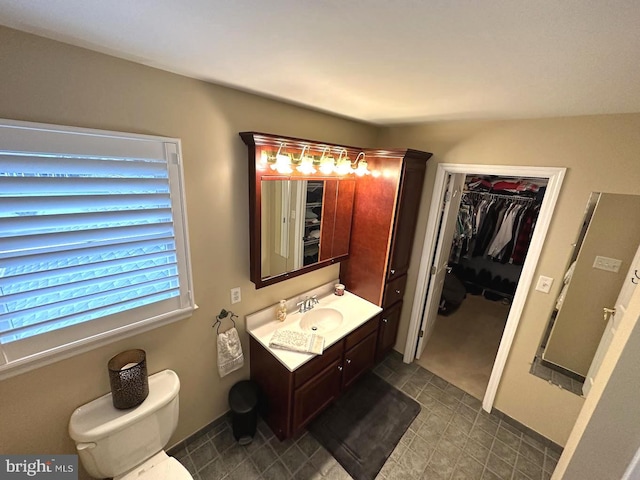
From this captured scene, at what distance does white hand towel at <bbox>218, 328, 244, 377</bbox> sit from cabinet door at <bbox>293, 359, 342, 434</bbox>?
0.48 meters

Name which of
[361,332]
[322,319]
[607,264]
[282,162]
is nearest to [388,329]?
[361,332]

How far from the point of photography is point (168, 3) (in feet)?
2.21

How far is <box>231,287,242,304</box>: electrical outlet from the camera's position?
1.73 m

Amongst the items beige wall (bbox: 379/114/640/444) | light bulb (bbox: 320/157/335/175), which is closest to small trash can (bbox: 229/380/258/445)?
light bulb (bbox: 320/157/335/175)

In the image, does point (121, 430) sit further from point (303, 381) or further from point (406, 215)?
point (406, 215)

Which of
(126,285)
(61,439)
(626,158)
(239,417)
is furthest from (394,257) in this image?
(61,439)

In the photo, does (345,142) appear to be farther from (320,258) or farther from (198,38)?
(198,38)

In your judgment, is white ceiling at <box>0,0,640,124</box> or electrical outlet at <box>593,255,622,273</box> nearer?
white ceiling at <box>0,0,640,124</box>

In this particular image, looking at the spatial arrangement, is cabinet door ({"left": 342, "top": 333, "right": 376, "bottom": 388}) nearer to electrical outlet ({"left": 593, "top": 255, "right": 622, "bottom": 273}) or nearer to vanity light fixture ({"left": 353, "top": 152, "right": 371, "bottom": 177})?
vanity light fixture ({"left": 353, "top": 152, "right": 371, "bottom": 177})

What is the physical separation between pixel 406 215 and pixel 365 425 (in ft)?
5.80

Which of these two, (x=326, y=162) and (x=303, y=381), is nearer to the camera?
(x=303, y=381)

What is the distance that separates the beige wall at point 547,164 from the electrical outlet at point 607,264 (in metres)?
0.18

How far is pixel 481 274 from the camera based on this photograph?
407 centimetres

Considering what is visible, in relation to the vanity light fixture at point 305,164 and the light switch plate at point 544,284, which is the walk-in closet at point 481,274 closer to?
the light switch plate at point 544,284
